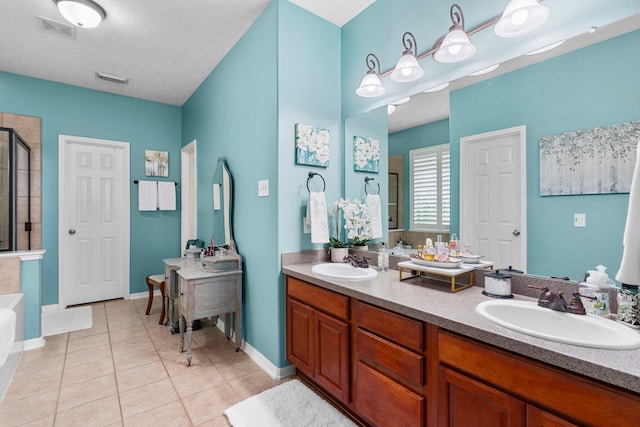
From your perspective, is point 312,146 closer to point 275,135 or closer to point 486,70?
point 275,135

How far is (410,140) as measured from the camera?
2094 mm

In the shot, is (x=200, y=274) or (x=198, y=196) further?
(x=198, y=196)

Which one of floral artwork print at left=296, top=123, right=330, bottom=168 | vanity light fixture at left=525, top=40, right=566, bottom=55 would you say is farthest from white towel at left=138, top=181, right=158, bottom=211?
vanity light fixture at left=525, top=40, right=566, bottom=55

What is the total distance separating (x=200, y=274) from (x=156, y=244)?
7.87 feet

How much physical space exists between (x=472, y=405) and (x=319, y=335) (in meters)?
0.99

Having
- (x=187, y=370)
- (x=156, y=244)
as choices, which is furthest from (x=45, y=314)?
(x=187, y=370)

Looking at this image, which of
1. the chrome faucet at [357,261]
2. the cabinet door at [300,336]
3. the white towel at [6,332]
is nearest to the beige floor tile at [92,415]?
the white towel at [6,332]

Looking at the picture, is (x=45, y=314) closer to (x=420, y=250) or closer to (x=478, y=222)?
(x=420, y=250)

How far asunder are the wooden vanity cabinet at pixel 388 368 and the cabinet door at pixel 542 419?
1.30 feet

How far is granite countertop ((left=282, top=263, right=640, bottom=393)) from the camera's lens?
792 mm

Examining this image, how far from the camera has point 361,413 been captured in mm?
1597

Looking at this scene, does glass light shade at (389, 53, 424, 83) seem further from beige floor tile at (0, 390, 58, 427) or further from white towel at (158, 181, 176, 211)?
white towel at (158, 181, 176, 211)

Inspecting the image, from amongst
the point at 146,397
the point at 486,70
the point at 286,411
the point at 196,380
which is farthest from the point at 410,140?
the point at 146,397

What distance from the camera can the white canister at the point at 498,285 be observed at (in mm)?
1405
